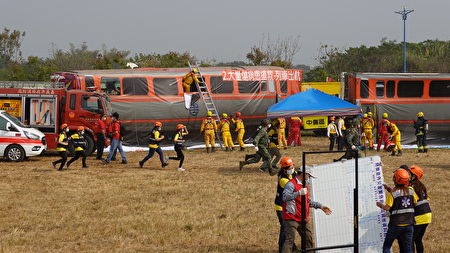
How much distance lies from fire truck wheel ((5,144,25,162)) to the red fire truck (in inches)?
53.1

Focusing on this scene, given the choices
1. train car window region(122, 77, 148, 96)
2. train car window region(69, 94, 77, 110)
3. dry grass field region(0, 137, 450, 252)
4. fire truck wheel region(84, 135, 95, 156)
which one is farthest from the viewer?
train car window region(122, 77, 148, 96)

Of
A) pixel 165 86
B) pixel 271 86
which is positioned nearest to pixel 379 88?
pixel 271 86

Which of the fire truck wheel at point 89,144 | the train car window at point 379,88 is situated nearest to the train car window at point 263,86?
the train car window at point 379,88

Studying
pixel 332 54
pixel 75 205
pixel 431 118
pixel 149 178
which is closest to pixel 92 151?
pixel 149 178

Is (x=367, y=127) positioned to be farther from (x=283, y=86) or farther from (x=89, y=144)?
(x=89, y=144)

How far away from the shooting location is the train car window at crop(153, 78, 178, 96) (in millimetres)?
28688

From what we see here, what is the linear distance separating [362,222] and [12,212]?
26.9ft

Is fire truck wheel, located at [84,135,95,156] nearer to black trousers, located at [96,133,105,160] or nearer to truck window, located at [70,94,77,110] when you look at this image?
black trousers, located at [96,133,105,160]

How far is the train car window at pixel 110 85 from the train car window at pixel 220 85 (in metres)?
4.23

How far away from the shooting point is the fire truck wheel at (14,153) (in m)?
23.9

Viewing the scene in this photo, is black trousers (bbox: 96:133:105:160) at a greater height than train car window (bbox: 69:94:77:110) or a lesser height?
lesser

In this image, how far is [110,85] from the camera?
2788cm

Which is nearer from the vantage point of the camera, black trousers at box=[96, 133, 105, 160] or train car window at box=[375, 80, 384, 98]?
black trousers at box=[96, 133, 105, 160]

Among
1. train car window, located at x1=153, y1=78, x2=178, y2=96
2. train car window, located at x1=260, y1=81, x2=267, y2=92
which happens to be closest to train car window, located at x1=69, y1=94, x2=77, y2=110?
train car window, located at x1=153, y1=78, x2=178, y2=96
